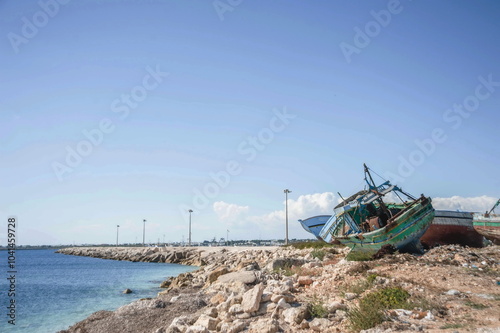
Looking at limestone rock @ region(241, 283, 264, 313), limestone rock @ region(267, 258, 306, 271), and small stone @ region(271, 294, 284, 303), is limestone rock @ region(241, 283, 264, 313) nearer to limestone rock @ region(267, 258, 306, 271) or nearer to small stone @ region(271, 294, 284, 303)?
small stone @ region(271, 294, 284, 303)

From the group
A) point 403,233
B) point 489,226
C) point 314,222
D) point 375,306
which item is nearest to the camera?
point 375,306

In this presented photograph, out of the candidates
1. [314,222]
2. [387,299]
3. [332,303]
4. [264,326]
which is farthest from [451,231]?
[264,326]

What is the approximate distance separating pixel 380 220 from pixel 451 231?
1003 cm

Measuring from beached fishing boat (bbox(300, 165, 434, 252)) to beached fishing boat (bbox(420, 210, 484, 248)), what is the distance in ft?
21.7

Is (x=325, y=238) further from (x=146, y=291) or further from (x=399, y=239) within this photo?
(x=146, y=291)

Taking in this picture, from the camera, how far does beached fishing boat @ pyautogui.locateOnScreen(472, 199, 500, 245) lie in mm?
29234

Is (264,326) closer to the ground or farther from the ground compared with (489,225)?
closer to the ground

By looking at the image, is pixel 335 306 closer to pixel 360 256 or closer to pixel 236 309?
pixel 236 309

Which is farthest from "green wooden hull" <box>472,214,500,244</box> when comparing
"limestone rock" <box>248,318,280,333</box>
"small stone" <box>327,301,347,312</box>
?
"limestone rock" <box>248,318,280,333</box>

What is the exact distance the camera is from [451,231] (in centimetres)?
2734

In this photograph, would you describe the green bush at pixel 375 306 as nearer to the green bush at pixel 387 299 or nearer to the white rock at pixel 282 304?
the green bush at pixel 387 299

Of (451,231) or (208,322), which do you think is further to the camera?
(451,231)

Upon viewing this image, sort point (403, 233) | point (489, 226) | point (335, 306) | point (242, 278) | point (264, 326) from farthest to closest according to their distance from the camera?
point (489, 226)
point (403, 233)
point (242, 278)
point (335, 306)
point (264, 326)

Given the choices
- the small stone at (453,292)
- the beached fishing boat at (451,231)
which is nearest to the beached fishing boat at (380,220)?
the beached fishing boat at (451,231)
